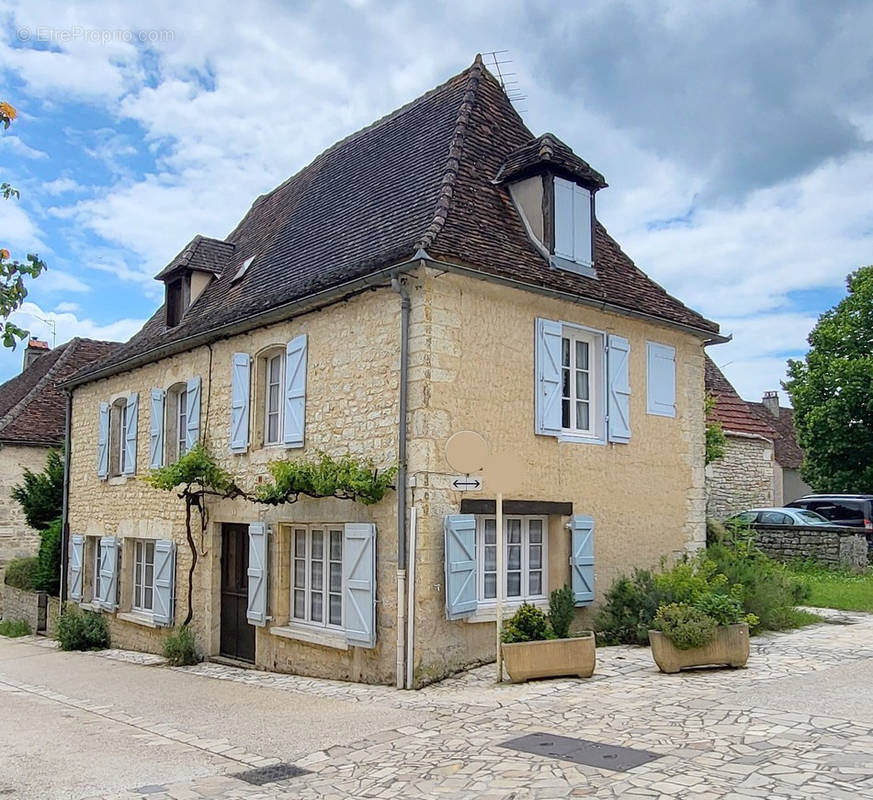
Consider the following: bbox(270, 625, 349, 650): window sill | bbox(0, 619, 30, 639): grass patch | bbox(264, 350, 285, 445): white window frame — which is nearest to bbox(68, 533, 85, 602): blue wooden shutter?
bbox(0, 619, 30, 639): grass patch

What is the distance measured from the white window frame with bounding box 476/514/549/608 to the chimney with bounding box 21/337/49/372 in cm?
2390

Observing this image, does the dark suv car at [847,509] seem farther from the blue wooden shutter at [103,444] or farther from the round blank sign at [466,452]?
the blue wooden shutter at [103,444]

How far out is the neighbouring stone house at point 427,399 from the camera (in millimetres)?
9844

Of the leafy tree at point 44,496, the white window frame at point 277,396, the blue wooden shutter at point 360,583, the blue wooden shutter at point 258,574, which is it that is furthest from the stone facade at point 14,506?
the blue wooden shutter at point 360,583

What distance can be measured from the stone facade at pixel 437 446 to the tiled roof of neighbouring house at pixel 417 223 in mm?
318

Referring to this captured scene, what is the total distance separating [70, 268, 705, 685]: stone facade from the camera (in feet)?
32.0

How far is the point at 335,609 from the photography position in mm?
10953

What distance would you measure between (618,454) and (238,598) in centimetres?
566

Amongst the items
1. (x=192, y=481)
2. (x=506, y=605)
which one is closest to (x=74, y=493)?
(x=192, y=481)

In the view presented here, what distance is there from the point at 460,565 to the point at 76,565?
11.0 m

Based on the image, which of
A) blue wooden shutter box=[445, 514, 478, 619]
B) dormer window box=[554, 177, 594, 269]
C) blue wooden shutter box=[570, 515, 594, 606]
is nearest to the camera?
blue wooden shutter box=[445, 514, 478, 619]

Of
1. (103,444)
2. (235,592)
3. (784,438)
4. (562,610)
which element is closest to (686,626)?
(562,610)

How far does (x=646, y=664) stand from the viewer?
9.68 meters

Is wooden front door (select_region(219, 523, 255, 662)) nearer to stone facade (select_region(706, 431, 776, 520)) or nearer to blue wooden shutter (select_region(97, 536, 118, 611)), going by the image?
blue wooden shutter (select_region(97, 536, 118, 611))
